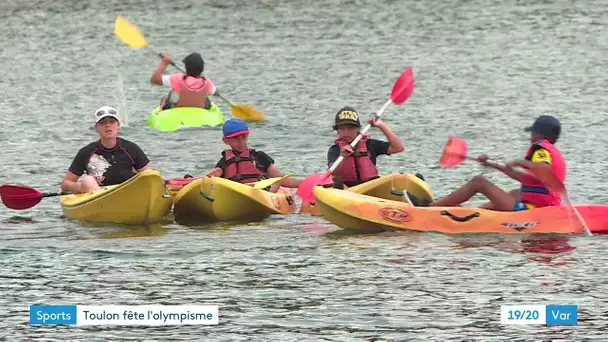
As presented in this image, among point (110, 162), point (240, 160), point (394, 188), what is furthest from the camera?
point (240, 160)

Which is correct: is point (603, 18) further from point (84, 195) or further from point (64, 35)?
point (84, 195)

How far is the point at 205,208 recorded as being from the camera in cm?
1516

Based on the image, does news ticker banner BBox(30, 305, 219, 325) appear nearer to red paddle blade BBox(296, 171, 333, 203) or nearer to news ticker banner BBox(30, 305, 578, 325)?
news ticker banner BBox(30, 305, 578, 325)

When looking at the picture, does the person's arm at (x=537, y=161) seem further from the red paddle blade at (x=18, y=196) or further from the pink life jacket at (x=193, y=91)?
the pink life jacket at (x=193, y=91)

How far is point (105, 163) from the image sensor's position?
15.2 metres

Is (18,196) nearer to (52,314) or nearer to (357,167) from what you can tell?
(357,167)

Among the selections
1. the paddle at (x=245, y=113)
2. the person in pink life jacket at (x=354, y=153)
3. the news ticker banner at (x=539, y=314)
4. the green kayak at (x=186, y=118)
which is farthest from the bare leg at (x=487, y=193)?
the paddle at (x=245, y=113)

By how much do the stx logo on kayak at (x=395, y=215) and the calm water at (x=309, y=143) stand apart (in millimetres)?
167

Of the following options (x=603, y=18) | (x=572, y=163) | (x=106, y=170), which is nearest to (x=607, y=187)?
(x=572, y=163)

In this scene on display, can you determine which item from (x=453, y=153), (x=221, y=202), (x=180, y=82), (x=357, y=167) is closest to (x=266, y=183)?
(x=221, y=202)

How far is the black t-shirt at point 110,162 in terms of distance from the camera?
49.8ft

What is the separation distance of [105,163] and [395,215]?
10.4ft

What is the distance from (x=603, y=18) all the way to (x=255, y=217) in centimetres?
2630

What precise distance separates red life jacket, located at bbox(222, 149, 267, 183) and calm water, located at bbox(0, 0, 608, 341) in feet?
1.76
